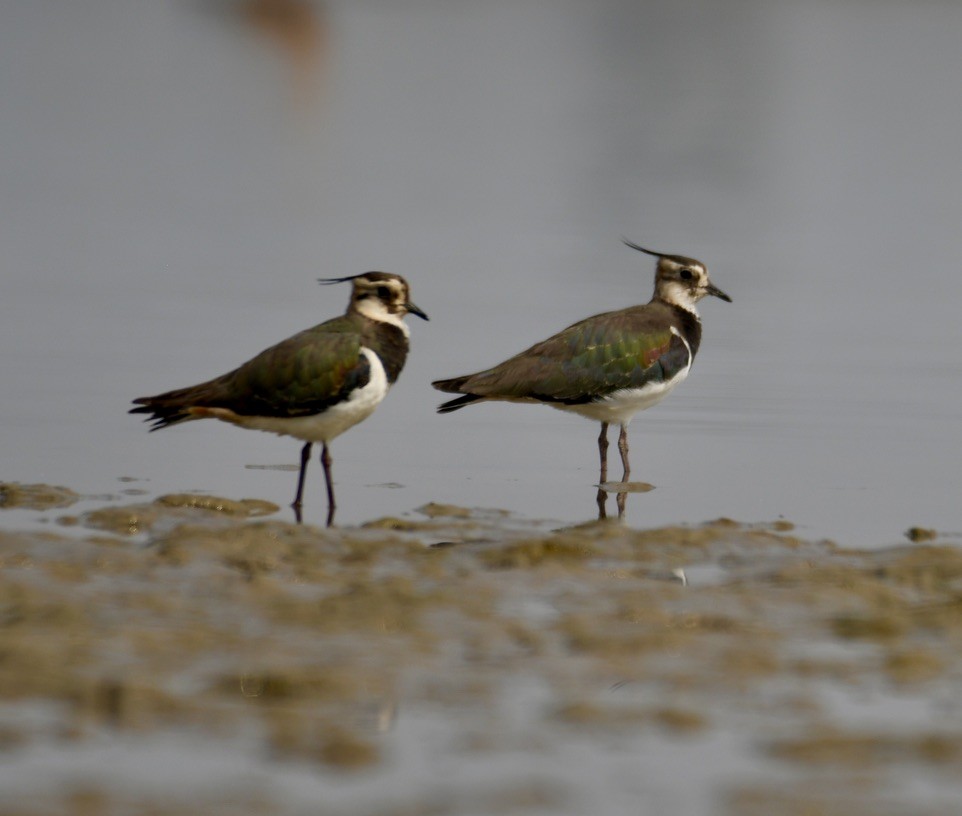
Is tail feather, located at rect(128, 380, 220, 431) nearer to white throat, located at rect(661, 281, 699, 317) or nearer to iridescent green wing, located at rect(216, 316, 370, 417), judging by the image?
Result: iridescent green wing, located at rect(216, 316, 370, 417)

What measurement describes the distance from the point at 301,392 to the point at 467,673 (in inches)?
148

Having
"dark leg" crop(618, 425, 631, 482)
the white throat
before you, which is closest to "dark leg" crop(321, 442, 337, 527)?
"dark leg" crop(618, 425, 631, 482)

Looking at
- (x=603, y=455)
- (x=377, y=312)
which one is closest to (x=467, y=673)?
(x=377, y=312)

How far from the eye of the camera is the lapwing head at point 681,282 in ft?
39.1

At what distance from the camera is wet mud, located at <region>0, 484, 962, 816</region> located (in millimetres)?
5418

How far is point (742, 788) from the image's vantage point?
5.48m

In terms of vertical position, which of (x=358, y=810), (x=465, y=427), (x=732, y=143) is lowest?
(x=358, y=810)

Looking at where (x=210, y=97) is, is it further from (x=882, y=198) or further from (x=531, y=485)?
(x=531, y=485)

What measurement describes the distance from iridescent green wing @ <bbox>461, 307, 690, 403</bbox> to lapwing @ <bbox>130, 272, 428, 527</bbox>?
1038 millimetres

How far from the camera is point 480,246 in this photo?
72.3 feet

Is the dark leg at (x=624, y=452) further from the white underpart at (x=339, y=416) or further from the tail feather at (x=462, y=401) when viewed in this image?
the white underpart at (x=339, y=416)

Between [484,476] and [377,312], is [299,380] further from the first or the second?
[484,476]

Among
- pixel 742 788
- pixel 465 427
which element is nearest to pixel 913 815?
pixel 742 788

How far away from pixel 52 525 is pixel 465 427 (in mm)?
4471
